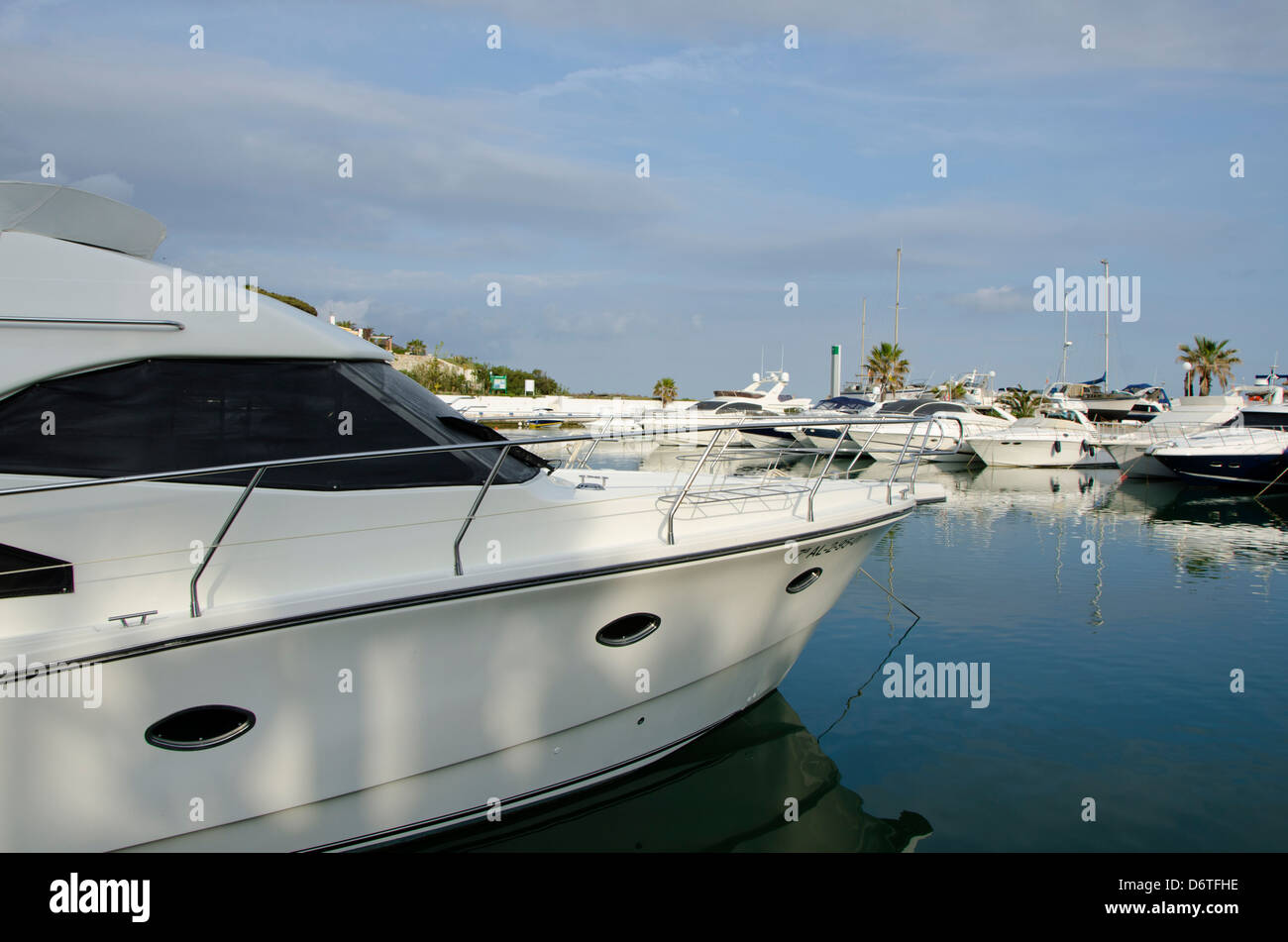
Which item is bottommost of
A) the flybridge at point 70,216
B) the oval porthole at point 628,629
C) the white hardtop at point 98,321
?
the oval porthole at point 628,629

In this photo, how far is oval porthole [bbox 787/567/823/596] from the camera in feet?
16.8

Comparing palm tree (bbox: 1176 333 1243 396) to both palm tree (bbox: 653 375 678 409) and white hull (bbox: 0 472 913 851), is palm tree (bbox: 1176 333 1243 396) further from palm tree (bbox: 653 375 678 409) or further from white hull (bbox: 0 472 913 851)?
white hull (bbox: 0 472 913 851)

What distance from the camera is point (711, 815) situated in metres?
4.86

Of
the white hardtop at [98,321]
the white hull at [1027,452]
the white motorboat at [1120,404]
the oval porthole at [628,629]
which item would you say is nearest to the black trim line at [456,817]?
the oval porthole at [628,629]

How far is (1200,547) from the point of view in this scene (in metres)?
13.6

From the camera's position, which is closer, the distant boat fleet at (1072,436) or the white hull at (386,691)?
the white hull at (386,691)

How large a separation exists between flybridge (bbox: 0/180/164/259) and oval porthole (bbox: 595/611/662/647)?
3.42 meters

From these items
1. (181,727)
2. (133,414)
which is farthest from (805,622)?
(133,414)

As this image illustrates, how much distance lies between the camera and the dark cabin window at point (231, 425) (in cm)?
361

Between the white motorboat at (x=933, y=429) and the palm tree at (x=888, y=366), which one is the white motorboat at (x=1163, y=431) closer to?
the white motorboat at (x=933, y=429)

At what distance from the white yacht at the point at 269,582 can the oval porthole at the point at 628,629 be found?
0.01 metres

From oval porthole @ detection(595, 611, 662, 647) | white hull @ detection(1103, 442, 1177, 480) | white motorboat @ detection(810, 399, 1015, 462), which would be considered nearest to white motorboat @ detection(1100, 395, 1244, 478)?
white hull @ detection(1103, 442, 1177, 480)

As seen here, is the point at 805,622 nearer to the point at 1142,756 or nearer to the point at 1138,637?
the point at 1142,756
